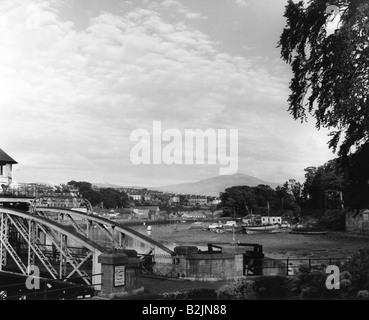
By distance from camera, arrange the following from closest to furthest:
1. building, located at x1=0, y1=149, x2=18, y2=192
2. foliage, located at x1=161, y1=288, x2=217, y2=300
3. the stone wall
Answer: foliage, located at x1=161, y1=288, x2=217, y2=300 → the stone wall → building, located at x1=0, y1=149, x2=18, y2=192

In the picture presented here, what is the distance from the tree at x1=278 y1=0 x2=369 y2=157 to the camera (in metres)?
19.7

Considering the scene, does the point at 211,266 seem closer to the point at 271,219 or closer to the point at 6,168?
the point at 6,168

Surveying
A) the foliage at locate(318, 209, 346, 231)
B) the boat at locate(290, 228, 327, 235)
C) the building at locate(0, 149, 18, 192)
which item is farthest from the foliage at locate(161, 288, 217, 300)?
the foliage at locate(318, 209, 346, 231)

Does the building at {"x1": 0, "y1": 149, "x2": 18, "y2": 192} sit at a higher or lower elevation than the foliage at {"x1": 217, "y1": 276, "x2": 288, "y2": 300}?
higher

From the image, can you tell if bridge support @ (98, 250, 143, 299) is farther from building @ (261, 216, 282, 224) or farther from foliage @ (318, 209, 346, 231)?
building @ (261, 216, 282, 224)

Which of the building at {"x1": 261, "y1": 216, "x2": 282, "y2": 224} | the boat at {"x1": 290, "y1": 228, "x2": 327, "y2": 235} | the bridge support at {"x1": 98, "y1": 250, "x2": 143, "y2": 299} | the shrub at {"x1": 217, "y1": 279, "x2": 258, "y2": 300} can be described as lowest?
the boat at {"x1": 290, "y1": 228, "x2": 327, "y2": 235}

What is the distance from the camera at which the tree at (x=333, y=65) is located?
19.7m

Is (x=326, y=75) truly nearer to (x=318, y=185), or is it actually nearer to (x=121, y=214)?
(x=318, y=185)

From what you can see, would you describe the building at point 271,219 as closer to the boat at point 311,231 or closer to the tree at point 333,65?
the boat at point 311,231

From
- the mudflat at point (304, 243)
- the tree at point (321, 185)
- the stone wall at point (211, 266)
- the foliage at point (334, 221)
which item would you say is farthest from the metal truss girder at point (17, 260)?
the tree at point (321, 185)

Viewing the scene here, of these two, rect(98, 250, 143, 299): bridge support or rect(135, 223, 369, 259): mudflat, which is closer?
rect(98, 250, 143, 299): bridge support

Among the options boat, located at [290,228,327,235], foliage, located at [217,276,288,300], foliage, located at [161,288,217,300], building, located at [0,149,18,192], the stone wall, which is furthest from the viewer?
boat, located at [290,228,327,235]
